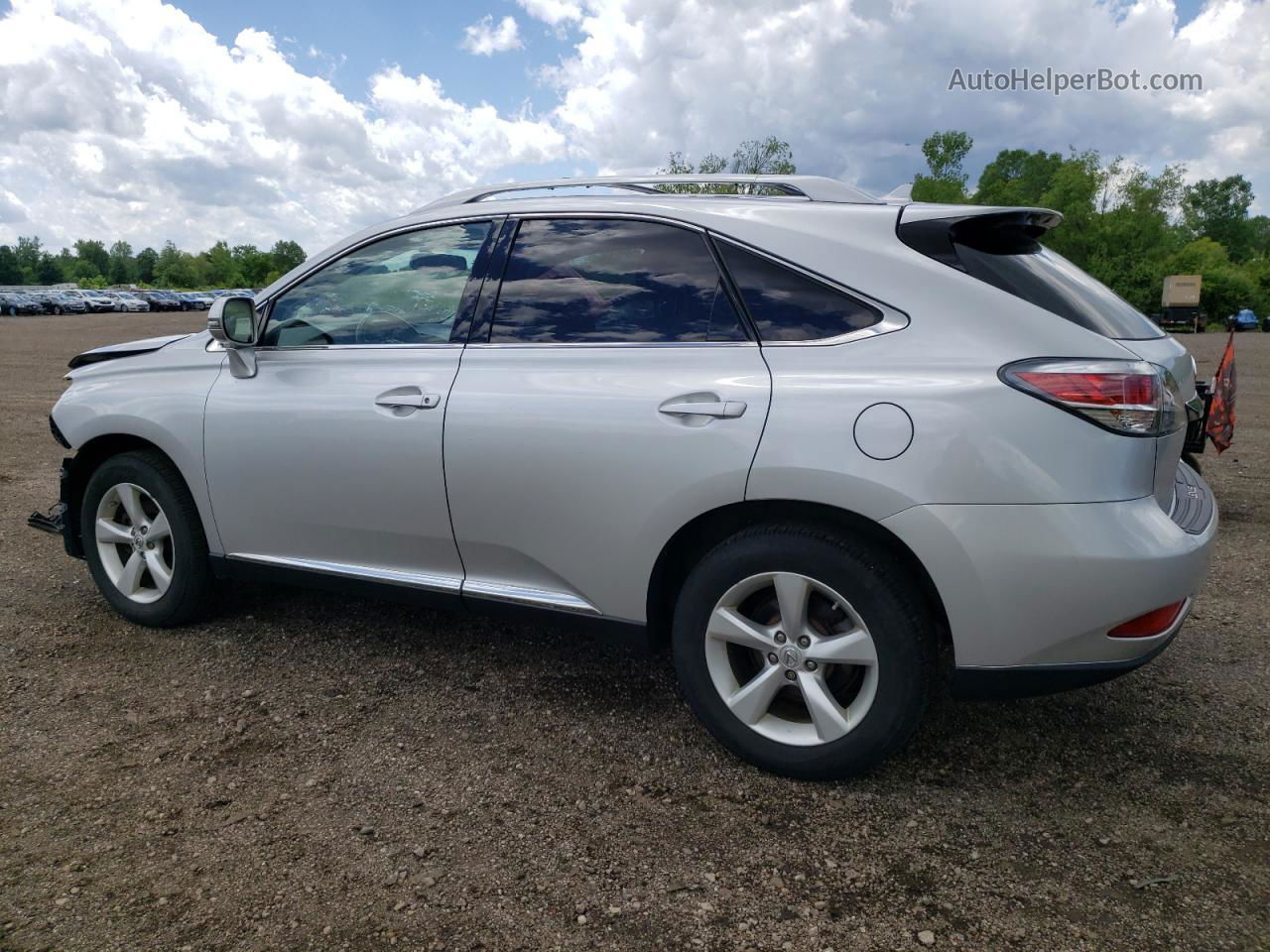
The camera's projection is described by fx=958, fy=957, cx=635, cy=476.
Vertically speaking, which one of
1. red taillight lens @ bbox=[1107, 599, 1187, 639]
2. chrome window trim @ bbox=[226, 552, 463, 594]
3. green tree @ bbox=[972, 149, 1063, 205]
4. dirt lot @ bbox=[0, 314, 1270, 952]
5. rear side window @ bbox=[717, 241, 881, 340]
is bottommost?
dirt lot @ bbox=[0, 314, 1270, 952]

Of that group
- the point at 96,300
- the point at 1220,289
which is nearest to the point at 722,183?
the point at 96,300

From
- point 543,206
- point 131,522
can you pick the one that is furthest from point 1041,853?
point 131,522

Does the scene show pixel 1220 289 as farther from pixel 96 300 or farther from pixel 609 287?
pixel 609 287

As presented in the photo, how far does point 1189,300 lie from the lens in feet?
176

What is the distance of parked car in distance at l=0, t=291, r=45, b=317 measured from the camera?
55.6m

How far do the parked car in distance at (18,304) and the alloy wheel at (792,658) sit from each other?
64.4 m

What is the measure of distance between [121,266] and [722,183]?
19622cm

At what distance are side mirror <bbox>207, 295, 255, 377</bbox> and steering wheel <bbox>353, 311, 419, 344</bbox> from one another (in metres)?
0.47

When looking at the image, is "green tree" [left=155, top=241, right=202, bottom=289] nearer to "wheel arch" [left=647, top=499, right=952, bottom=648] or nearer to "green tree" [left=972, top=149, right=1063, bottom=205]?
"green tree" [left=972, top=149, right=1063, bottom=205]

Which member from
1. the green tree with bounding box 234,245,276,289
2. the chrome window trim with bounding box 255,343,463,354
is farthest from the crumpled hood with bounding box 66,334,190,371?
the green tree with bounding box 234,245,276,289

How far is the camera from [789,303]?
2.91 metres

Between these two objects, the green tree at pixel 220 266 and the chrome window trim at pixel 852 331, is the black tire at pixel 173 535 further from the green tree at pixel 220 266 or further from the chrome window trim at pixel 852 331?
the green tree at pixel 220 266

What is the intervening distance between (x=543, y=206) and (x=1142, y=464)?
213cm

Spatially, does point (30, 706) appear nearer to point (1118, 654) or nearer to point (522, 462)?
point (522, 462)
